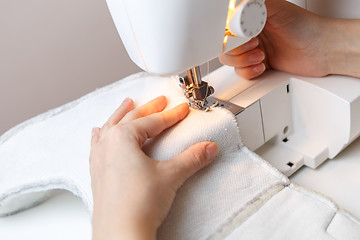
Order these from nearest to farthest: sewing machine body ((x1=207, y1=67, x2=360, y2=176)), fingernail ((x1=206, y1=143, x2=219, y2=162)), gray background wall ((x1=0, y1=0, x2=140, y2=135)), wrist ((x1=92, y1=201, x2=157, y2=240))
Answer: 1. wrist ((x1=92, y1=201, x2=157, y2=240))
2. fingernail ((x1=206, y1=143, x2=219, y2=162))
3. sewing machine body ((x1=207, y1=67, x2=360, y2=176))
4. gray background wall ((x1=0, y1=0, x2=140, y2=135))

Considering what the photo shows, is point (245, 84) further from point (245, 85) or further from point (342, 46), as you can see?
point (342, 46)

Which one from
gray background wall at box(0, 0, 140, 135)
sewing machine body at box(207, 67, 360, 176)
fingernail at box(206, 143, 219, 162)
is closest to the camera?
fingernail at box(206, 143, 219, 162)

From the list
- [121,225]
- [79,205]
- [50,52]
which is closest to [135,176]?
[121,225]

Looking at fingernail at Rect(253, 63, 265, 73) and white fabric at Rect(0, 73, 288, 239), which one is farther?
fingernail at Rect(253, 63, 265, 73)

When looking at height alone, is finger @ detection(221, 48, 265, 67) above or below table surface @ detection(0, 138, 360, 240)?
above

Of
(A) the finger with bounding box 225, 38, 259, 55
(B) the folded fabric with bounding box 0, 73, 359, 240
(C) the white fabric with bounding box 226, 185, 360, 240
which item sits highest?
(A) the finger with bounding box 225, 38, 259, 55

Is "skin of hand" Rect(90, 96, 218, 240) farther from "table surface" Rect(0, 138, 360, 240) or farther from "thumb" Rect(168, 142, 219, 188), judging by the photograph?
"table surface" Rect(0, 138, 360, 240)

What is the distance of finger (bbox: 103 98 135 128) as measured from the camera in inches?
27.0

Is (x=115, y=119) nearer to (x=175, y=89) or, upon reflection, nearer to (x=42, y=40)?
(x=175, y=89)

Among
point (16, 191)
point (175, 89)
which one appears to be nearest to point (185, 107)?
point (175, 89)

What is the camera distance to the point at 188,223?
0.54 meters

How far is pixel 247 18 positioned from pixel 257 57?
0.76 feet

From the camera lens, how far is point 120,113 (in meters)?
0.70

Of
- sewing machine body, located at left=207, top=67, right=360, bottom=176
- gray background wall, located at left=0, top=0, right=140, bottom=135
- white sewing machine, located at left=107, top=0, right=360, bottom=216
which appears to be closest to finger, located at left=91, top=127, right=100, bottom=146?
white sewing machine, located at left=107, top=0, right=360, bottom=216
